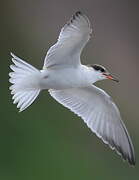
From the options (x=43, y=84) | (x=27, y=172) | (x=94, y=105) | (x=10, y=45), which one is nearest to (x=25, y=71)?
(x=43, y=84)

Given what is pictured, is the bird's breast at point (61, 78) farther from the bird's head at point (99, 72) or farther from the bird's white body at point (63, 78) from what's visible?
the bird's head at point (99, 72)

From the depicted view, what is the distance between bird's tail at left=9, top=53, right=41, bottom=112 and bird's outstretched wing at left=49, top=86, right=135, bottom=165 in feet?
1.60

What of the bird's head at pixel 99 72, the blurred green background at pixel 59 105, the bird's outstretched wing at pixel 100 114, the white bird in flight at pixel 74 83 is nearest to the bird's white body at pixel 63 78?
the white bird in flight at pixel 74 83

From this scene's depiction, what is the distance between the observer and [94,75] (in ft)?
23.5

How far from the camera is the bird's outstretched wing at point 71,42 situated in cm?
664

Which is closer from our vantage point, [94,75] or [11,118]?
[94,75]

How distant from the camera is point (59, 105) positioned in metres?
12.0

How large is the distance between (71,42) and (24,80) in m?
0.50

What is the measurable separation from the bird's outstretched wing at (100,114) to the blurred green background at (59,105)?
258 cm

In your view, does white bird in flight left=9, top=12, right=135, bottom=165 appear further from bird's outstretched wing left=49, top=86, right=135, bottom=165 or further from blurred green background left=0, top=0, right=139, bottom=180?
blurred green background left=0, top=0, right=139, bottom=180

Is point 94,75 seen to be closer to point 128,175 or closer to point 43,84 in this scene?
point 43,84

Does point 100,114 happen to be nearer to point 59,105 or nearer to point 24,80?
point 24,80

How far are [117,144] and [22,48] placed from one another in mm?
5005

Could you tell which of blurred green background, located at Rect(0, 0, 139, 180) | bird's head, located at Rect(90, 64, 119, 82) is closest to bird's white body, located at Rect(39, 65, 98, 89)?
bird's head, located at Rect(90, 64, 119, 82)
